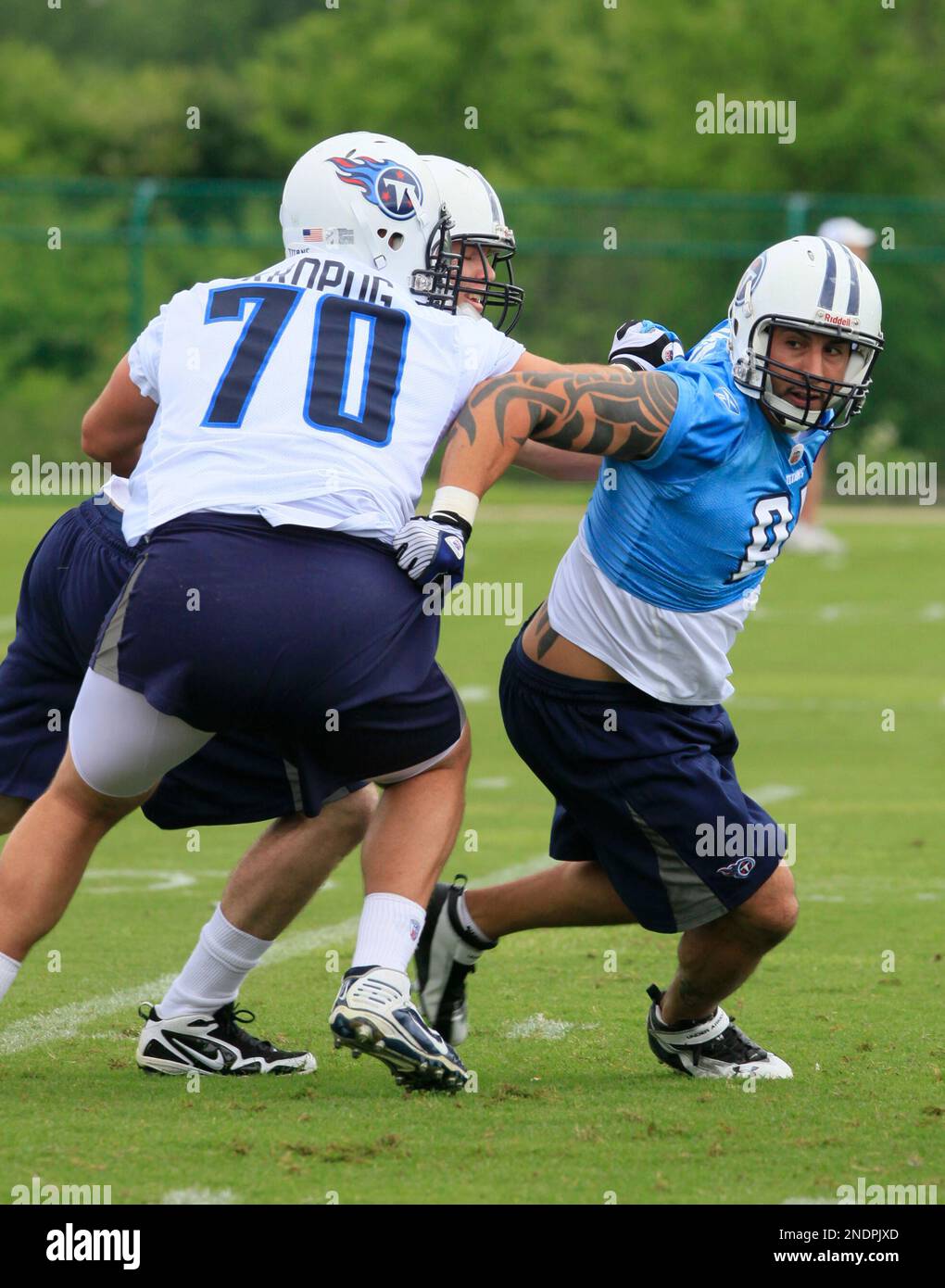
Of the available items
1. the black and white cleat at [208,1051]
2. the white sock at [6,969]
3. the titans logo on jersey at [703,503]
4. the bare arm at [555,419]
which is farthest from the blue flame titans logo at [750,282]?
the white sock at [6,969]

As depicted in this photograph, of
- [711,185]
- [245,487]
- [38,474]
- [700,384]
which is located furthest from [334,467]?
[711,185]

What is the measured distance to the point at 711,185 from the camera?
96.9 ft

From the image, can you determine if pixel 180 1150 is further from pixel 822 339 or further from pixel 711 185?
pixel 711 185

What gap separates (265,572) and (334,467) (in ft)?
0.85

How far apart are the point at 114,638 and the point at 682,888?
1354 mm

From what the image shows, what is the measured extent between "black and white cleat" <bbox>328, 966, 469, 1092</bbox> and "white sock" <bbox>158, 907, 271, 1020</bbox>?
0.53 m

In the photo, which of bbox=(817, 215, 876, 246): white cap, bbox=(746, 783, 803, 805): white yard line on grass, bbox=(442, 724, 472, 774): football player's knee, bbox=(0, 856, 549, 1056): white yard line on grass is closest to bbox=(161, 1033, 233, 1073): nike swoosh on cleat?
bbox=(0, 856, 549, 1056): white yard line on grass

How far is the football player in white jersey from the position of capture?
3779mm

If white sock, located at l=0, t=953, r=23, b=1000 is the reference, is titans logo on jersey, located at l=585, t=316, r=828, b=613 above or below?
above

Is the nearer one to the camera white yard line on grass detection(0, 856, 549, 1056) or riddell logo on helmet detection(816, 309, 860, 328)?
riddell logo on helmet detection(816, 309, 860, 328)

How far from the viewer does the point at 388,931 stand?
4020 mm

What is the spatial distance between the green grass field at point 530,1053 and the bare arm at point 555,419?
4.26 ft

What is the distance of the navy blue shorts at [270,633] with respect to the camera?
3725mm

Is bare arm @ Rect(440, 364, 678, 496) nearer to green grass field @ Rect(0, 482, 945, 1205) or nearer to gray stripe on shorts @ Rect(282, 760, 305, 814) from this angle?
gray stripe on shorts @ Rect(282, 760, 305, 814)
